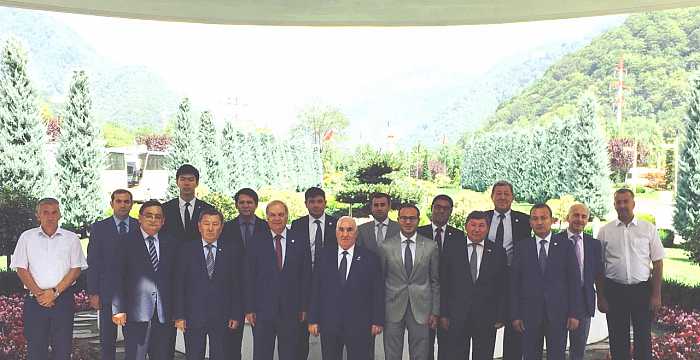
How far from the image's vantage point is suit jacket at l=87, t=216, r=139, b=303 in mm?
6016

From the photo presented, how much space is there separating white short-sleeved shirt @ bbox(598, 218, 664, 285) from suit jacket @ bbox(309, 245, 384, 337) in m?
2.20

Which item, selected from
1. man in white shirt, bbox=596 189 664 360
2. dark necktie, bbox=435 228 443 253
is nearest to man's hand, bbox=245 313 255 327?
dark necktie, bbox=435 228 443 253

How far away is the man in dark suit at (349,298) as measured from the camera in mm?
5828

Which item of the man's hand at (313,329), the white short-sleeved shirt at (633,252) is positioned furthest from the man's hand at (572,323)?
the man's hand at (313,329)

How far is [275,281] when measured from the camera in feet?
19.7

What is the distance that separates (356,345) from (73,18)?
94.8 metres

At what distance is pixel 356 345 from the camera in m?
5.85

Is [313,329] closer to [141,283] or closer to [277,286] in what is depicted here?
[277,286]

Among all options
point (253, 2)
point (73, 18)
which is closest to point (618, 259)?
point (253, 2)

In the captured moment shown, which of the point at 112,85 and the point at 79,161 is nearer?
the point at 79,161

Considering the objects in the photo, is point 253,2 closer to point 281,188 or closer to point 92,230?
point 92,230

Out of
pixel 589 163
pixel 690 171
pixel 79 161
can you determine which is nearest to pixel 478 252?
pixel 79 161

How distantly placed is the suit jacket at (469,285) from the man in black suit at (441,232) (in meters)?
0.14

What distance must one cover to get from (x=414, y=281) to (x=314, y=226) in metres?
1.18
